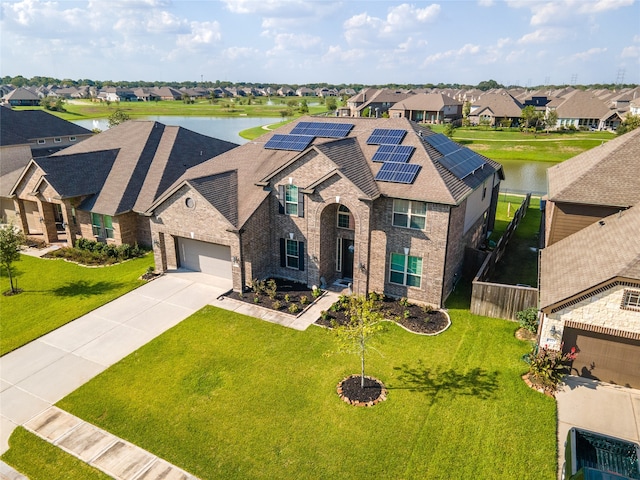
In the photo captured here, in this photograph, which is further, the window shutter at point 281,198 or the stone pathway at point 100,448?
the window shutter at point 281,198

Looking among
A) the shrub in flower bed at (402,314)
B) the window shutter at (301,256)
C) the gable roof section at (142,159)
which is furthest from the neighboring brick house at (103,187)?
the shrub in flower bed at (402,314)

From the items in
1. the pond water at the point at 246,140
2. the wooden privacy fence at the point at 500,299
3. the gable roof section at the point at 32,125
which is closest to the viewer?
the wooden privacy fence at the point at 500,299

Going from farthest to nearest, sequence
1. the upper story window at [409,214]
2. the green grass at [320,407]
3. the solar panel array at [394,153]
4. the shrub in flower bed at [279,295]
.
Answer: the solar panel array at [394,153] < the shrub in flower bed at [279,295] < the upper story window at [409,214] < the green grass at [320,407]

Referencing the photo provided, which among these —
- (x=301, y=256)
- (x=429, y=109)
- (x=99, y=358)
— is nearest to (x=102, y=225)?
(x=99, y=358)

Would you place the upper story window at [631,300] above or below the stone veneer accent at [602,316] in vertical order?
above

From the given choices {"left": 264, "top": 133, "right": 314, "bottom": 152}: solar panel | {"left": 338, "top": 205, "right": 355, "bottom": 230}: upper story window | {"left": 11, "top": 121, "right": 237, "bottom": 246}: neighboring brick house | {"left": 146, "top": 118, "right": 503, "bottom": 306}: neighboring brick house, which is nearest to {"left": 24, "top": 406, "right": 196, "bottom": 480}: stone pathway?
{"left": 146, "top": 118, "right": 503, "bottom": 306}: neighboring brick house

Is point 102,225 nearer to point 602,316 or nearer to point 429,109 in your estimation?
point 602,316

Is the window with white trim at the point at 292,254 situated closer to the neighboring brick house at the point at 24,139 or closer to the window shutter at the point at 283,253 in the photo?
the window shutter at the point at 283,253
